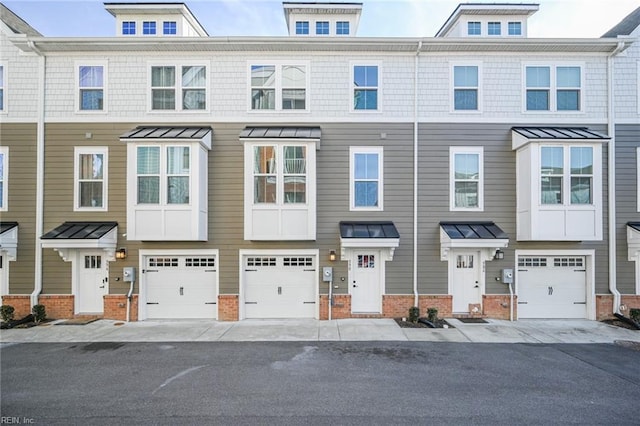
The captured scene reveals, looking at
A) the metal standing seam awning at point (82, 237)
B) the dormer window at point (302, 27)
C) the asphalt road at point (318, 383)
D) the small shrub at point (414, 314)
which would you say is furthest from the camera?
the dormer window at point (302, 27)

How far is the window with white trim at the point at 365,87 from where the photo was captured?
966 centimetres

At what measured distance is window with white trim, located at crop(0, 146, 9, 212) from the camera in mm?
9359

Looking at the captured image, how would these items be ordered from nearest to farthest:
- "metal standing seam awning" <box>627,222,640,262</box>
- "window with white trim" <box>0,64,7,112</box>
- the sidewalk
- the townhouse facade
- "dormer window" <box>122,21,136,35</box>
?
1. the sidewalk
2. "metal standing seam awning" <box>627,222,640,262</box>
3. the townhouse facade
4. "window with white trim" <box>0,64,7,112</box>
5. "dormer window" <box>122,21,136,35</box>

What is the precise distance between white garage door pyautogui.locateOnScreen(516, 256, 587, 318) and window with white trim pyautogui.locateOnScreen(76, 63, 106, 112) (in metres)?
13.7

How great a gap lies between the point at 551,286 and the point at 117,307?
12992 mm

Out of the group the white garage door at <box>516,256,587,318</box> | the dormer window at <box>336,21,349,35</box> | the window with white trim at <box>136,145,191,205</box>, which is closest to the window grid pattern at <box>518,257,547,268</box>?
the white garage door at <box>516,256,587,318</box>

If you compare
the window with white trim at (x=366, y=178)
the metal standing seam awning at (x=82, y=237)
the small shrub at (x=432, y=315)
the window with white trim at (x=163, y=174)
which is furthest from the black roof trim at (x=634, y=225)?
→ the metal standing seam awning at (x=82, y=237)

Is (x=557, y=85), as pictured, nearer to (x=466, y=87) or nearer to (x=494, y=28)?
(x=466, y=87)

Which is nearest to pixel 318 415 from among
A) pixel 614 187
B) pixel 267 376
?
pixel 267 376

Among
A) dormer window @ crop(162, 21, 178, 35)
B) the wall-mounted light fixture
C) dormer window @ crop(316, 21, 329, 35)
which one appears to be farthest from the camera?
dormer window @ crop(316, 21, 329, 35)

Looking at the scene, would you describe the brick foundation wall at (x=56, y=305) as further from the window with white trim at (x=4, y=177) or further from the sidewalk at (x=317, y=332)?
the window with white trim at (x=4, y=177)

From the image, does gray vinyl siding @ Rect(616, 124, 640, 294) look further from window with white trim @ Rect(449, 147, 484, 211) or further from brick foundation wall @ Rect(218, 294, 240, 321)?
brick foundation wall @ Rect(218, 294, 240, 321)

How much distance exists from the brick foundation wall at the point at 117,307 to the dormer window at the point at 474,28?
48.5 feet

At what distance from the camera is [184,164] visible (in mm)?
8898
